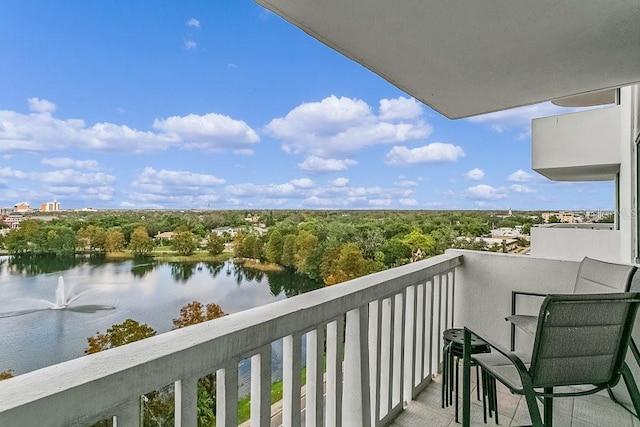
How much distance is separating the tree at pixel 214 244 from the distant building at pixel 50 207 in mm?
779

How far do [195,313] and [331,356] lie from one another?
0.65 meters

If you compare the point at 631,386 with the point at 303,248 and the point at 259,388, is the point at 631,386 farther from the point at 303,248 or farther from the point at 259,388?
the point at 303,248

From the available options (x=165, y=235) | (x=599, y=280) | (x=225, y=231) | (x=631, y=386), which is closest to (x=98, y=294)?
(x=165, y=235)

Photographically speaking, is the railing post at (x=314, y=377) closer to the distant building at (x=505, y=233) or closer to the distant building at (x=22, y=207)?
the distant building at (x=22, y=207)

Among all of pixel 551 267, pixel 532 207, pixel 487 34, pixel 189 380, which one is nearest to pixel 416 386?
pixel 551 267

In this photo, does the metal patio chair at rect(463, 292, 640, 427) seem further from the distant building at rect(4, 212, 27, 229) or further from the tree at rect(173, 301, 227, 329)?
the distant building at rect(4, 212, 27, 229)

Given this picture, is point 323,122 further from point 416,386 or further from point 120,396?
point 120,396

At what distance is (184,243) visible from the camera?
2109 mm

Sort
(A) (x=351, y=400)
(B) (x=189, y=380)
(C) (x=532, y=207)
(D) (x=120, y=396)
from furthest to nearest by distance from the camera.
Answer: (C) (x=532, y=207)
(A) (x=351, y=400)
(B) (x=189, y=380)
(D) (x=120, y=396)

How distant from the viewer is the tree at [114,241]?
6.13 ft

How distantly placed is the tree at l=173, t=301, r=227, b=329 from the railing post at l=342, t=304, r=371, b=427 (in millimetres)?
639

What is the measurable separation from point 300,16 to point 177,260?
1390 millimetres

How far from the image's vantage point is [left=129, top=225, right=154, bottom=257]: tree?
1.91m

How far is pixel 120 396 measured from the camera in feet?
2.76
